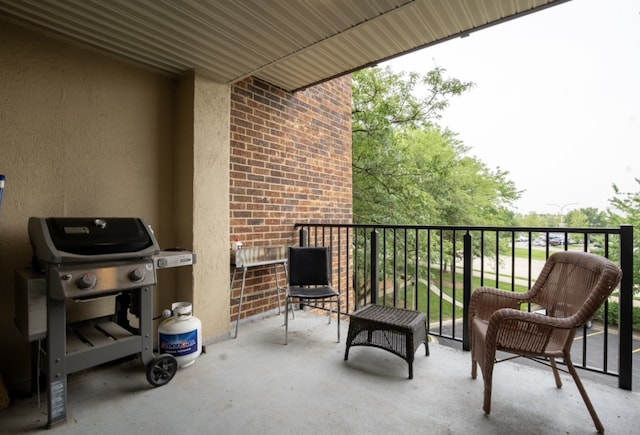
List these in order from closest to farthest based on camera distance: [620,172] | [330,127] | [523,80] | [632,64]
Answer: [330,127], [620,172], [632,64], [523,80]

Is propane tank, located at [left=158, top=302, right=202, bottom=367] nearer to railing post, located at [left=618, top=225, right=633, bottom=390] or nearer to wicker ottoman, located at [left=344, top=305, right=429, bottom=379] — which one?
wicker ottoman, located at [left=344, top=305, right=429, bottom=379]

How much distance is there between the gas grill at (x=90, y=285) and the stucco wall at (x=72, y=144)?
364 millimetres

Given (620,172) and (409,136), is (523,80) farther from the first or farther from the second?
(409,136)

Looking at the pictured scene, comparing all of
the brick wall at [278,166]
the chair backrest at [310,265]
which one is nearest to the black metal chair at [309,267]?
the chair backrest at [310,265]

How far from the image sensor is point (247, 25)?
2031 mm

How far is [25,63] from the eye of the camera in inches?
76.9

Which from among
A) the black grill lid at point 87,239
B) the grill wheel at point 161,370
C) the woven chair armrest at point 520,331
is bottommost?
the grill wheel at point 161,370

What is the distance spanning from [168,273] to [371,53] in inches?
109

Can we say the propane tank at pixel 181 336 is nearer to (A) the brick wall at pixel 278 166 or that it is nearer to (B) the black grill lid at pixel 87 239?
(B) the black grill lid at pixel 87 239

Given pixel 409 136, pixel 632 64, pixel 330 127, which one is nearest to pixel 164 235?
pixel 330 127

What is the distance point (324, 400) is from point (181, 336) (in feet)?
3.78

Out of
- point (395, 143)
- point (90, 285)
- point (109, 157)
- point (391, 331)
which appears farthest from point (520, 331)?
point (395, 143)

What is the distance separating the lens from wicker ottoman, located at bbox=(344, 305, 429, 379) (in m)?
2.13

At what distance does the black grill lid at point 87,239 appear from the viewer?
5.23 feet
